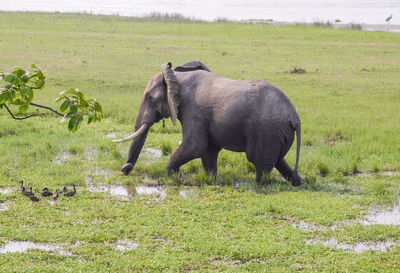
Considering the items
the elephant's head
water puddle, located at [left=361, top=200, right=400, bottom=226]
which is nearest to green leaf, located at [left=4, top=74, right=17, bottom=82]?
water puddle, located at [left=361, top=200, right=400, bottom=226]

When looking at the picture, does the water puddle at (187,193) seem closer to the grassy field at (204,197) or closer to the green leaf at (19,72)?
the grassy field at (204,197)

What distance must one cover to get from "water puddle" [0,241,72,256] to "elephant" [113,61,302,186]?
3.13 metres

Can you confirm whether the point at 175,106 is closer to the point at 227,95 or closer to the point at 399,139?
the point at 227,95

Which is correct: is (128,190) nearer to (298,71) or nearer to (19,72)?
(19,72)

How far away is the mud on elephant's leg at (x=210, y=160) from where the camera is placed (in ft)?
32.4

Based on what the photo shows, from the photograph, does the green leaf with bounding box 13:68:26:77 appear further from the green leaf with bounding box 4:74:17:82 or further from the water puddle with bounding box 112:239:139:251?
the water puddle with bounding box 112:239:139:251

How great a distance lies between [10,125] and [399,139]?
8311 mm

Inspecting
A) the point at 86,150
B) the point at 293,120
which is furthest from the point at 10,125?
the point at 293,120

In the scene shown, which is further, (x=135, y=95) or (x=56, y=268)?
(x=135, y=95)

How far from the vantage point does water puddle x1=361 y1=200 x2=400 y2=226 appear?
25.9 ft

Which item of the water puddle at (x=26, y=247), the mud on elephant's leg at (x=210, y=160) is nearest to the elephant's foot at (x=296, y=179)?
the mud on elephant's leg at (x=210, y=160)

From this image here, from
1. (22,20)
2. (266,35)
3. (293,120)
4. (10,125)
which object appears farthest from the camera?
(22,20)

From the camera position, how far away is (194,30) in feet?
114

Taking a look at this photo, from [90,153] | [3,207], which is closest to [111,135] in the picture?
[90,153]
